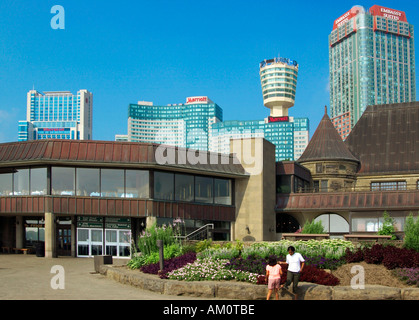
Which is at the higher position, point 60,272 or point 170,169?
point 170,169

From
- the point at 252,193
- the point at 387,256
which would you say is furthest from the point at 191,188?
the point at 387,256

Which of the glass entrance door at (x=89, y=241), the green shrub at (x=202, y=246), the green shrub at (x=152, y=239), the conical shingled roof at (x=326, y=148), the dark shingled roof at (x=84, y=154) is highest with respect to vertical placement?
the conical shingled roof at (x=326, y=148)

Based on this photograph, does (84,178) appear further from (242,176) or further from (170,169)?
(242,176)

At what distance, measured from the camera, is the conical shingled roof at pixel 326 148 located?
2154 inches

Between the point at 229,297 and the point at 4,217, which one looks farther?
the point at 4,217

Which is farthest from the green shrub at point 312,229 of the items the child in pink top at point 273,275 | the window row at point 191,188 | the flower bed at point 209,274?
the child in pink top at point 273,275

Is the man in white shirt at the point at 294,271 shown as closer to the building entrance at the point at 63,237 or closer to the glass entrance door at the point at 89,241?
the glass entrance door at the point at 89,241

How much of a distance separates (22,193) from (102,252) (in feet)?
21.3

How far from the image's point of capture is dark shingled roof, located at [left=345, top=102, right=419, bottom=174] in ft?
185

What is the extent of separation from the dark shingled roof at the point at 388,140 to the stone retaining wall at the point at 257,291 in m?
42.1

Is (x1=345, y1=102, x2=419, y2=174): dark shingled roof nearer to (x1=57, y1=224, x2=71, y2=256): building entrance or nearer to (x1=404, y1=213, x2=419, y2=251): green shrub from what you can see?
(x1=57, y1=224, x2=71, y2=256): building entrance

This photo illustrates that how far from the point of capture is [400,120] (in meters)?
58.7

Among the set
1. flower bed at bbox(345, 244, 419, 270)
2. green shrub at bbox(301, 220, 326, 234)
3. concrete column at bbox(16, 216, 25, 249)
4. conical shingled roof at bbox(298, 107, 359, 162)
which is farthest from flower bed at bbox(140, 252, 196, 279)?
conical shingled roof at bbox(298, 107, 359, 162)
